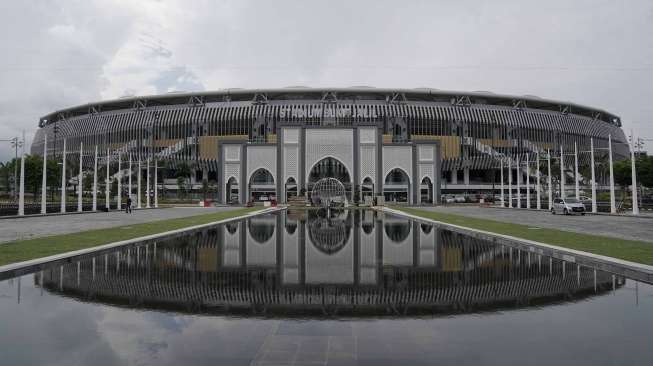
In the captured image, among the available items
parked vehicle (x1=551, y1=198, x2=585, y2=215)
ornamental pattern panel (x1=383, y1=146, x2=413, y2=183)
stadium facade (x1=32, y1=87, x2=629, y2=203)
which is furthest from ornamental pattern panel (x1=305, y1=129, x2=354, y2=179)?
parked vehicle (x1=551, y1=198, x2=585, y2=215)

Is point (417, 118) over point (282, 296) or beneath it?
over

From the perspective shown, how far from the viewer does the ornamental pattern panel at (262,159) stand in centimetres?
7069

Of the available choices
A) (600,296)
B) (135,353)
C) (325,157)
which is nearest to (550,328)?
(600,296)

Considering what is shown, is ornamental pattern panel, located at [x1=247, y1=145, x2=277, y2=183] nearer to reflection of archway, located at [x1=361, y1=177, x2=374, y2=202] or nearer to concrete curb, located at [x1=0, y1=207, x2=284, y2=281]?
reflection of archway, located at [x1=361, y1=177, x2=374, y2=202]

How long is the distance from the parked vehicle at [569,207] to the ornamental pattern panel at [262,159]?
42.3m

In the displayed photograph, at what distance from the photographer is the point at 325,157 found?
7000 centimetres

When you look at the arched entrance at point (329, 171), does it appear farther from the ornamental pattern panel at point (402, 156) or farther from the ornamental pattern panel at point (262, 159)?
the ornamental pattern panel at point (402, 156)

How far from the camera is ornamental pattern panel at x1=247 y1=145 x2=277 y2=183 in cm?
7069

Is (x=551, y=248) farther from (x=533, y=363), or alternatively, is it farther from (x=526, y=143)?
(x=526, y=143)

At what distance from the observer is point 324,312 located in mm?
7309

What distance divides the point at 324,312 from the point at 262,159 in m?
64.6

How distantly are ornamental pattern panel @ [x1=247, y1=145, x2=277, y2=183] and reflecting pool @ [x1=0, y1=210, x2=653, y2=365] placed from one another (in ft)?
190

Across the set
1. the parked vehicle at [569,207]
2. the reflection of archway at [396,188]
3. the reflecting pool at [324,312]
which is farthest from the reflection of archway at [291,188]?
the reflecting pool at [324,312]

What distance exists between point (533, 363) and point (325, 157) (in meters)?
65.2
